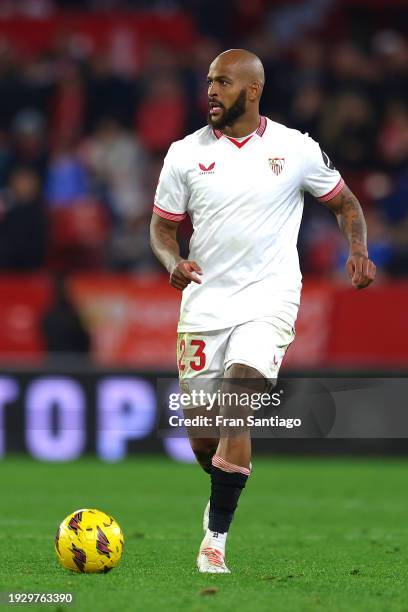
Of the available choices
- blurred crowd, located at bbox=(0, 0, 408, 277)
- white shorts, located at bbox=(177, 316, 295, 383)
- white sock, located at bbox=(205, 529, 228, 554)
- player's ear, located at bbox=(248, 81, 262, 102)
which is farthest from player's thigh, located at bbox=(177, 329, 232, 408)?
blurred crowd, located at bbox=(0, 0, 408, 277)

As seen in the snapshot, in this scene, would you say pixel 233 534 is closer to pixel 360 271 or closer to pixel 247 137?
pixel 360 271

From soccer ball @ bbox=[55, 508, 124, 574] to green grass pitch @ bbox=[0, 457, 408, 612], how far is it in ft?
0.28

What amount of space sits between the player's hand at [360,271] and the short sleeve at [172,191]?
0.87 metres

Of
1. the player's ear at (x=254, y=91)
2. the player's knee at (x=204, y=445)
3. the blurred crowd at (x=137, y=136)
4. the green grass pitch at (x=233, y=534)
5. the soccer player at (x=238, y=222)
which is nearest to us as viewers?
the green grass pitch at (x=233, y=534)

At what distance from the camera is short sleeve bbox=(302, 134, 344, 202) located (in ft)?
22.5

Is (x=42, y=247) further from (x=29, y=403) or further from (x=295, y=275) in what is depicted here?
(x=295, y=275)

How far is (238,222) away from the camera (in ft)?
22.0

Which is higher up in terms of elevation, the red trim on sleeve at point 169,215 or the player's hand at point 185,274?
the red trim on sleeve at point 169,215

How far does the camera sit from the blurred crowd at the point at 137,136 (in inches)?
594

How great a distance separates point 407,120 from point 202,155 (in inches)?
391

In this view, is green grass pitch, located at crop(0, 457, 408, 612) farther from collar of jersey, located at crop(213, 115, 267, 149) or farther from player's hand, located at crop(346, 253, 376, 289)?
collar of jersey, located at crop(213, 115, 267, 149)

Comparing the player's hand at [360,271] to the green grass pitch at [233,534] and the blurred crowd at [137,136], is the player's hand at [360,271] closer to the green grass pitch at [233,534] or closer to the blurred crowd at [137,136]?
the green grass pitch at [233,534]

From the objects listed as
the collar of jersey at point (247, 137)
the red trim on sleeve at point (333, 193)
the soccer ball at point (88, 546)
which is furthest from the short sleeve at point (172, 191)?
the soccer ball at point (88, 546)

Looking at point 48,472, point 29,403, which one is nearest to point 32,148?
point 29,403
